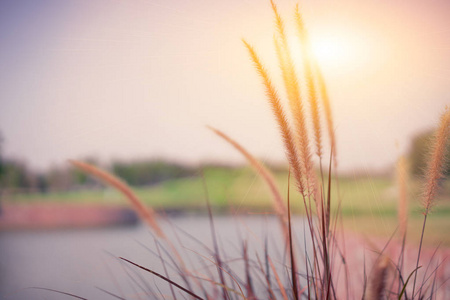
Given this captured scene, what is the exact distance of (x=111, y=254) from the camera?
437 millimetres

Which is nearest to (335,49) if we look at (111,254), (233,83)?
(233,83)

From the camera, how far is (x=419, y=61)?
64 cm

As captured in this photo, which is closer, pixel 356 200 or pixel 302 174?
pixel 302 174

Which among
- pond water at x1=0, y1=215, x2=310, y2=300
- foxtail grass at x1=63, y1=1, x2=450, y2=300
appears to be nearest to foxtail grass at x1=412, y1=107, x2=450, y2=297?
foxtail grass at x1=63, y1=1, x2=450, y2=300

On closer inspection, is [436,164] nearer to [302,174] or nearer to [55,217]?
[302,174]

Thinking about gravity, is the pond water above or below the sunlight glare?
below

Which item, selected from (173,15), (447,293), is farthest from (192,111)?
(447,293)

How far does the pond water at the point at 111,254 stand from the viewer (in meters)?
0.53

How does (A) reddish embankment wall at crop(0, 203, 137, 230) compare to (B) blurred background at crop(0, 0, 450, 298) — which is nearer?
(B) blurred background at crop(0, 0, 450, 298)

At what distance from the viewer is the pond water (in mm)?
526

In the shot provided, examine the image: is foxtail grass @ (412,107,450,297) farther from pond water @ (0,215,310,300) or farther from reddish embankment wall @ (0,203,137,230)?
reddish embankment wall @ (0,203,137,230)

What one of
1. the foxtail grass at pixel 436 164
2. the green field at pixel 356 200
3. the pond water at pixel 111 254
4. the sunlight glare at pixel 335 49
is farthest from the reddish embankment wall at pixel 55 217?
the foxtail grass at pixel 436 164

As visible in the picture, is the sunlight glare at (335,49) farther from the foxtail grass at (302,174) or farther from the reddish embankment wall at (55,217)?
the reddish embankment wall at (55,217)

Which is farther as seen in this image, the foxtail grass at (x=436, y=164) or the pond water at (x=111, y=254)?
the pond water at (x=111, y=254)
